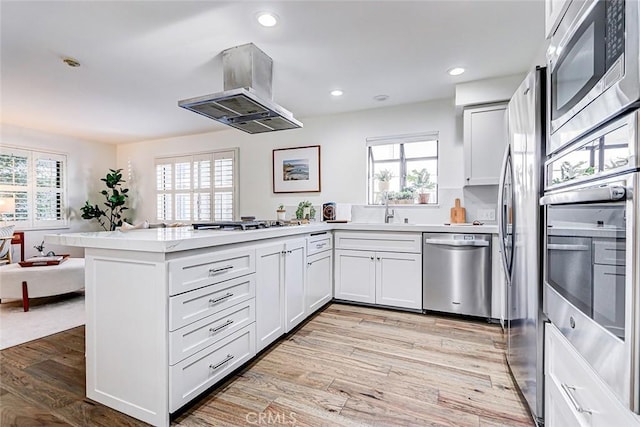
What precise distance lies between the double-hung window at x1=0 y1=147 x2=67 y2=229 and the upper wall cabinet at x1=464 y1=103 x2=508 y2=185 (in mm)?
6670

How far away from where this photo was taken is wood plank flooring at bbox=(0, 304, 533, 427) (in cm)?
158

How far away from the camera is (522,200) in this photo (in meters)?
1.62

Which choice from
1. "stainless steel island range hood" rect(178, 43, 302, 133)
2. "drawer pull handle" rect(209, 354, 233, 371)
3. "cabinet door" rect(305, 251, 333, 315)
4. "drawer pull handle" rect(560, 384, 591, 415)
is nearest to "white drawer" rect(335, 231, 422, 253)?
"cabinet door" rect(305, 251, 333, 315)

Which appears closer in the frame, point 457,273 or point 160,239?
point 160,239

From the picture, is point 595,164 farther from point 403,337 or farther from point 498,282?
point 498,282

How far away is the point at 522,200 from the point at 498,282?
1546mm

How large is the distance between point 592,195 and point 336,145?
3.64 meters

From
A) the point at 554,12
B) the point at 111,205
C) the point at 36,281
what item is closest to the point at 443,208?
the point at 554,12

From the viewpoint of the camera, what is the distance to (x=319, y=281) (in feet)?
10.4

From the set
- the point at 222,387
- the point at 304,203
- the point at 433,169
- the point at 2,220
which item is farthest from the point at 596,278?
the point at 2,220

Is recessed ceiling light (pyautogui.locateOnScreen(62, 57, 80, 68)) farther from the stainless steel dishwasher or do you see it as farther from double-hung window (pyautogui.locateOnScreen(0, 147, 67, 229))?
the stainless steel dishwasher

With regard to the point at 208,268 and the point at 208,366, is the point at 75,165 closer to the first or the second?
the point at 208,268

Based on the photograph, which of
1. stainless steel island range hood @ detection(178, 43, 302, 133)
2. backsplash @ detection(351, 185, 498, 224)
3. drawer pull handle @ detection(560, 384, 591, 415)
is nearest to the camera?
drawer pull handle @ detection(560, 384, 591, 415)

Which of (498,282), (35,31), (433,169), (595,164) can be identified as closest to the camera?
(595,164)
